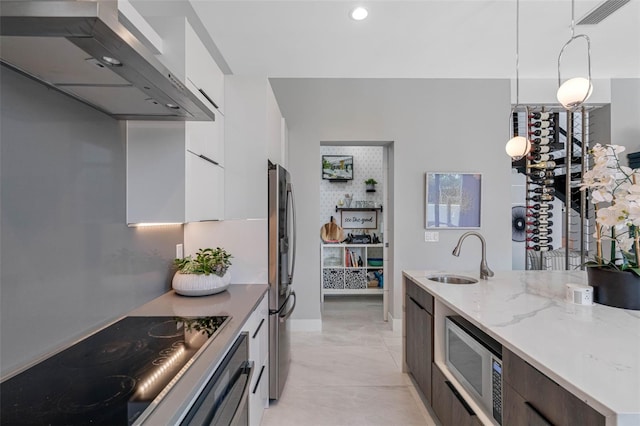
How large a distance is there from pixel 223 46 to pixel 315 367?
303cm

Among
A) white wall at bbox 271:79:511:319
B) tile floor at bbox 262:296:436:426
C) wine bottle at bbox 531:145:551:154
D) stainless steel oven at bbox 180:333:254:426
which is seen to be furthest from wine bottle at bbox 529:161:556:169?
stainless steel oven at bbox 180:333:254:426

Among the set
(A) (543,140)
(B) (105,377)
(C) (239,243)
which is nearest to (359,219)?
(A) (543,140)

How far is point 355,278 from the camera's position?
477cm

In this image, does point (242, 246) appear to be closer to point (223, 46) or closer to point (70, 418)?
point (70, 418)

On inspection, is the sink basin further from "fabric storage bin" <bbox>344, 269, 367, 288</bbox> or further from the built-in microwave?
"fabric storage bin" <bbox>344, 269, 367, 288</bbox>

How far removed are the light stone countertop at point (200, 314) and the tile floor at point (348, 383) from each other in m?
0.91

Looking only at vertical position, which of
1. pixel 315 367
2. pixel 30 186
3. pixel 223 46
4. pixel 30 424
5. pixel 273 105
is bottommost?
pixel 315 367

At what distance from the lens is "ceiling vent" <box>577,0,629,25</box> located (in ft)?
7.04

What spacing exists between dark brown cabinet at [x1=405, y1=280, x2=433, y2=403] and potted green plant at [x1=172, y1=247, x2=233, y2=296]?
1325 millimetres

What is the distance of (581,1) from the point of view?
2113 millimetres

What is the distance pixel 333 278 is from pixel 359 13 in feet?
11.9

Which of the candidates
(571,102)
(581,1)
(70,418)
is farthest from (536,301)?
(581,1)

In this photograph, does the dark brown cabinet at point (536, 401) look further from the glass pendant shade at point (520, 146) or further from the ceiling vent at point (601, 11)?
the ceiling vent at point (601, 11)

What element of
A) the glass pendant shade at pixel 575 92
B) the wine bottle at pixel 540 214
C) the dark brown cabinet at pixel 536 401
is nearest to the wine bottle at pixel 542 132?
the wine bottle at pixel 540 214
